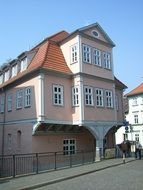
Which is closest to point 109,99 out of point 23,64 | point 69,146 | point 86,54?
point 86,54

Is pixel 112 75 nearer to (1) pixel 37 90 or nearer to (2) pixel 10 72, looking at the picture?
(1) pixel 37 90

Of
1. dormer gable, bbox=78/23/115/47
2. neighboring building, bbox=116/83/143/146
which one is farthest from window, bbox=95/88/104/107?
neighboring building, bbox=116/83/143/146

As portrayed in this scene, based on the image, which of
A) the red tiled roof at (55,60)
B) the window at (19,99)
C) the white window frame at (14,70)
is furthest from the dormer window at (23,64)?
the red tiled roof at (55,60)

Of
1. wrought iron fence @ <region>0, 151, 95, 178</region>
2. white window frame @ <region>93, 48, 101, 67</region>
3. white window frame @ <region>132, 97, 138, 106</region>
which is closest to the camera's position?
wrought iron fence @ <region>0, 151, 95, 178</region>

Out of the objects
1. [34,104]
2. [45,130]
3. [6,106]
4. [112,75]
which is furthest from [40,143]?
[112,75]

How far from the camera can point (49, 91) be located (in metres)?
23.2

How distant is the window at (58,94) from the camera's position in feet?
77.6

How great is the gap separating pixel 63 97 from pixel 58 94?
496 millimetres

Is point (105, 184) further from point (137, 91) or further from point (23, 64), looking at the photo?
point (137, 91)

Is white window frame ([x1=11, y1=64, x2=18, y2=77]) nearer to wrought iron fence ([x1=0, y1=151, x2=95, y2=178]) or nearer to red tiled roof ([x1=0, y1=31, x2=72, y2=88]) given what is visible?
red tiled roof ([x1=0, y1=31, x2=72, y2=88])

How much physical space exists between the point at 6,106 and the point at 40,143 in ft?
23.7

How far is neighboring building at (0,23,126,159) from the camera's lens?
911 inches

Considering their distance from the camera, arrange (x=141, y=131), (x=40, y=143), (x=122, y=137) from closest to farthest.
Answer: (x=40, y=143) < (x=141, y=131) < (x=122, y=137)

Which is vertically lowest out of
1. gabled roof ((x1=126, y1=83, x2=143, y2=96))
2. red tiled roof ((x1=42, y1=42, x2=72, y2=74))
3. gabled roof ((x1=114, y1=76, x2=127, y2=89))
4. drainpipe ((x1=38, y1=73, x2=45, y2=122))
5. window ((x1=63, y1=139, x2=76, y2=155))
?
window ((x1=63, y1=139, x2=76, y2=155))
